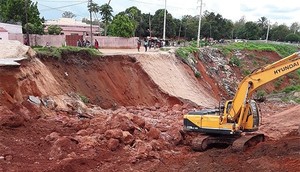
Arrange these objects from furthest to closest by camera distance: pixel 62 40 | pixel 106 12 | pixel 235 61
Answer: pixel 106 12, pixel 235 61, pixel 62 40

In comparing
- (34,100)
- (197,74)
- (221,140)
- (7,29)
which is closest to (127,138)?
(221,140)

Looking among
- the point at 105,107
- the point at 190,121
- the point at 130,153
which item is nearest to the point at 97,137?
the point at 130,153

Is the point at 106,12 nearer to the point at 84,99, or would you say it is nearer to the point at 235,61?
the point at 235,61

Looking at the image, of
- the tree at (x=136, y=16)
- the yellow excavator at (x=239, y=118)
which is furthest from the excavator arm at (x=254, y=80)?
the tree at (x=136, y=16)

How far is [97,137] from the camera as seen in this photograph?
47.7 ft

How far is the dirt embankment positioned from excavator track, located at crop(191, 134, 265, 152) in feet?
1.29

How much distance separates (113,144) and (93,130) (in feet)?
5.06

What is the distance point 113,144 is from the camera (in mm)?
14156

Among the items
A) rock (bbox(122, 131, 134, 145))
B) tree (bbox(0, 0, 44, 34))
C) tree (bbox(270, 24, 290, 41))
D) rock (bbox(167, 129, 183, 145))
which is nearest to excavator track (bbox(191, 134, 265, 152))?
rock (bbox(167, 129, 183, 145))

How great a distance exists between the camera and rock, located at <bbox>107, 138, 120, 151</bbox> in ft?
46.2

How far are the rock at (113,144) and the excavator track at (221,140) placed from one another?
123 inches

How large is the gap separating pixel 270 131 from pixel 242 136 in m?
5.27

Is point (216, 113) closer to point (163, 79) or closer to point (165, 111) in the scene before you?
point (165, 111)

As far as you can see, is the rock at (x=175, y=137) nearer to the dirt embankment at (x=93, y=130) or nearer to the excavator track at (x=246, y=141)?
the dirt embankment at (x=93, y=130)
